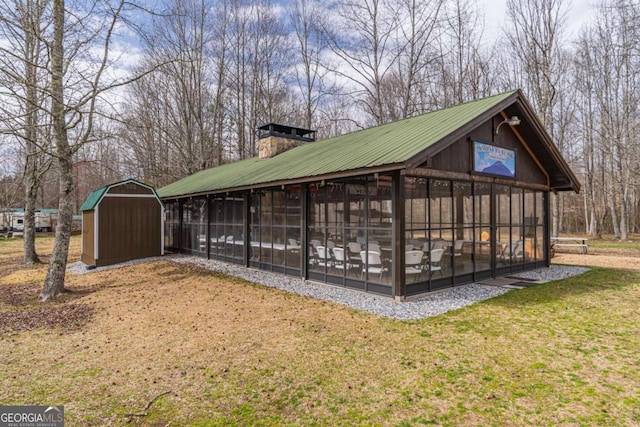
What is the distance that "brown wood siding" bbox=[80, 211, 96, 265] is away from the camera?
Answer: 43.2 ft

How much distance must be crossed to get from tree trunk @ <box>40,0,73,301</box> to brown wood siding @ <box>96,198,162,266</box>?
4895mm

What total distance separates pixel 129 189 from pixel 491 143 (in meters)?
12.7

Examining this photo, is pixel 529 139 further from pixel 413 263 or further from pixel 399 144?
pixel 413 263

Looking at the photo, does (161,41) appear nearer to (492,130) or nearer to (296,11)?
(296,11)

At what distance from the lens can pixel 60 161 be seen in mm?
8344

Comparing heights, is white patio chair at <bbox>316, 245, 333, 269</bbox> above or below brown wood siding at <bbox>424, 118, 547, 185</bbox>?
below

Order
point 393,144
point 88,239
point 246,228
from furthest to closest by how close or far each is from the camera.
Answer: point 88,239, point 246,228, point 393,144

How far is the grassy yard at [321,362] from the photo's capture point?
130 inches

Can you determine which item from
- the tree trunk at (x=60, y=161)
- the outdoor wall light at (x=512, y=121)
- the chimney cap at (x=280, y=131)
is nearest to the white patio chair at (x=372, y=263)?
the outdoor wall light at (x=512, y=121)

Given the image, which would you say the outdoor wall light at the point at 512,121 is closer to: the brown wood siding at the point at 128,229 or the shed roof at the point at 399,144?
the shed roof at the point at 399,144

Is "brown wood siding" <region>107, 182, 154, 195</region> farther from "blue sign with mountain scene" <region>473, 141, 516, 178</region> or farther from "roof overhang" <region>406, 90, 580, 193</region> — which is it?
"blue sign with mountain scene" <region>473, 141, 516, 178</region>

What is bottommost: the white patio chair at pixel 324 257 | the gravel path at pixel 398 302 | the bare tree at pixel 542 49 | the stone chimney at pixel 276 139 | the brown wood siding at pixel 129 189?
the gravel path at pixel 398 302

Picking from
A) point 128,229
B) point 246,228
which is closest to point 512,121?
point 246,228

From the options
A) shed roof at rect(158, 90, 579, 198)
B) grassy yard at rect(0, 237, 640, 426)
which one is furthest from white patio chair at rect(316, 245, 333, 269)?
shed roof at rect(158, 90, 579, 198)
